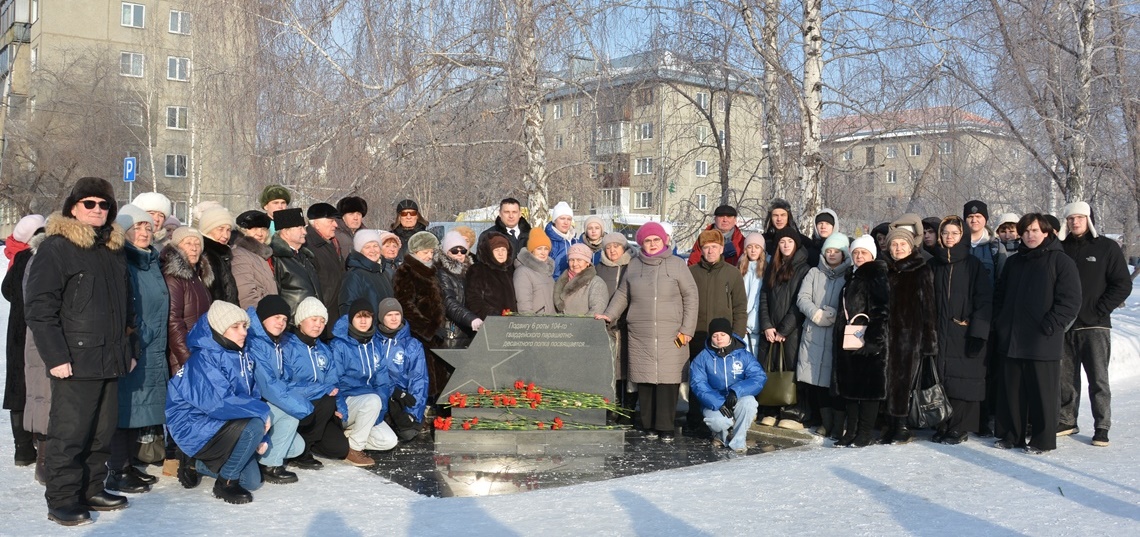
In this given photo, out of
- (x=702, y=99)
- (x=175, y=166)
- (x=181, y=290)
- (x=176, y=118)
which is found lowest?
(x=181, y=290)

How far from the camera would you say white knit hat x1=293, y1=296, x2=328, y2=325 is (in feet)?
23.4

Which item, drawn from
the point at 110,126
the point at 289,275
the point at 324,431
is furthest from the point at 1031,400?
the point at 110,126

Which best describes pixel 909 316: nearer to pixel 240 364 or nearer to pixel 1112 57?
pixel 240 364

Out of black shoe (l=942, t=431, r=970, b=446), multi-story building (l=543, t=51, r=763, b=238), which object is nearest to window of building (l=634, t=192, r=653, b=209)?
multi-story building (l=543, t=51, r=763, b=238)

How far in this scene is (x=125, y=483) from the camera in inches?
256

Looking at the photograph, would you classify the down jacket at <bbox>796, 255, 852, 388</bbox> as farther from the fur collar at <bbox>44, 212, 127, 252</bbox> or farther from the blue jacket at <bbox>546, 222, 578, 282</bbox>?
the fur collar at <bbox>44, 212, 127, 252</bbox>

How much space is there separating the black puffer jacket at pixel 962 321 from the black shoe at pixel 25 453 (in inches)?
285

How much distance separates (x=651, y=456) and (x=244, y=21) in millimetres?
7825

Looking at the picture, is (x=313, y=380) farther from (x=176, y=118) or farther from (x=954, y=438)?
(x=176, y=118)

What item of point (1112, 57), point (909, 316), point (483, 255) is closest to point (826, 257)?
point (909, 316)

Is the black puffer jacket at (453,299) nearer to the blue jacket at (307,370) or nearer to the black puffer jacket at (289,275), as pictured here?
the black puffer jacket at (289,275)

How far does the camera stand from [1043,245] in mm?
8039

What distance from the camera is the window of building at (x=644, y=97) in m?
13.4

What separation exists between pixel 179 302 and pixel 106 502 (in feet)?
4.89
